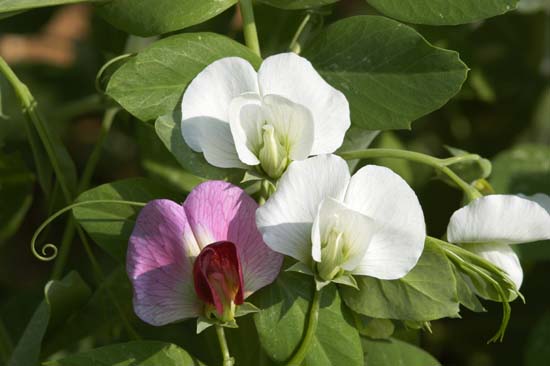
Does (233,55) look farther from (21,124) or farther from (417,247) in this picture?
(21,124)

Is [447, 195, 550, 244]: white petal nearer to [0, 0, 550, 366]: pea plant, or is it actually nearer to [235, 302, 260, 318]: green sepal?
[0, 0, 550, 366]: pea plant

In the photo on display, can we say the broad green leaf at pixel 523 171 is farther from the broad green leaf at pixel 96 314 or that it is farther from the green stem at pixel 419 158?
the broad green leaf at pixel 96 314

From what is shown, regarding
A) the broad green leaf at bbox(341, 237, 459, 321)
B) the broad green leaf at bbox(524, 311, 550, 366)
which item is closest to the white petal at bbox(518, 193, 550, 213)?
the broad green leaf at bbox(341, 237, 459, 321)

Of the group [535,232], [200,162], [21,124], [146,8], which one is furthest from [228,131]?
[21,124]

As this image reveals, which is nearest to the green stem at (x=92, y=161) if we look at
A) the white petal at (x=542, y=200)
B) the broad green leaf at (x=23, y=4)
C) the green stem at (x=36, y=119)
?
the green stem at (x=36, y=119)

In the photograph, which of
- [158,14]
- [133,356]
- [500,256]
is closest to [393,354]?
[500,256]
